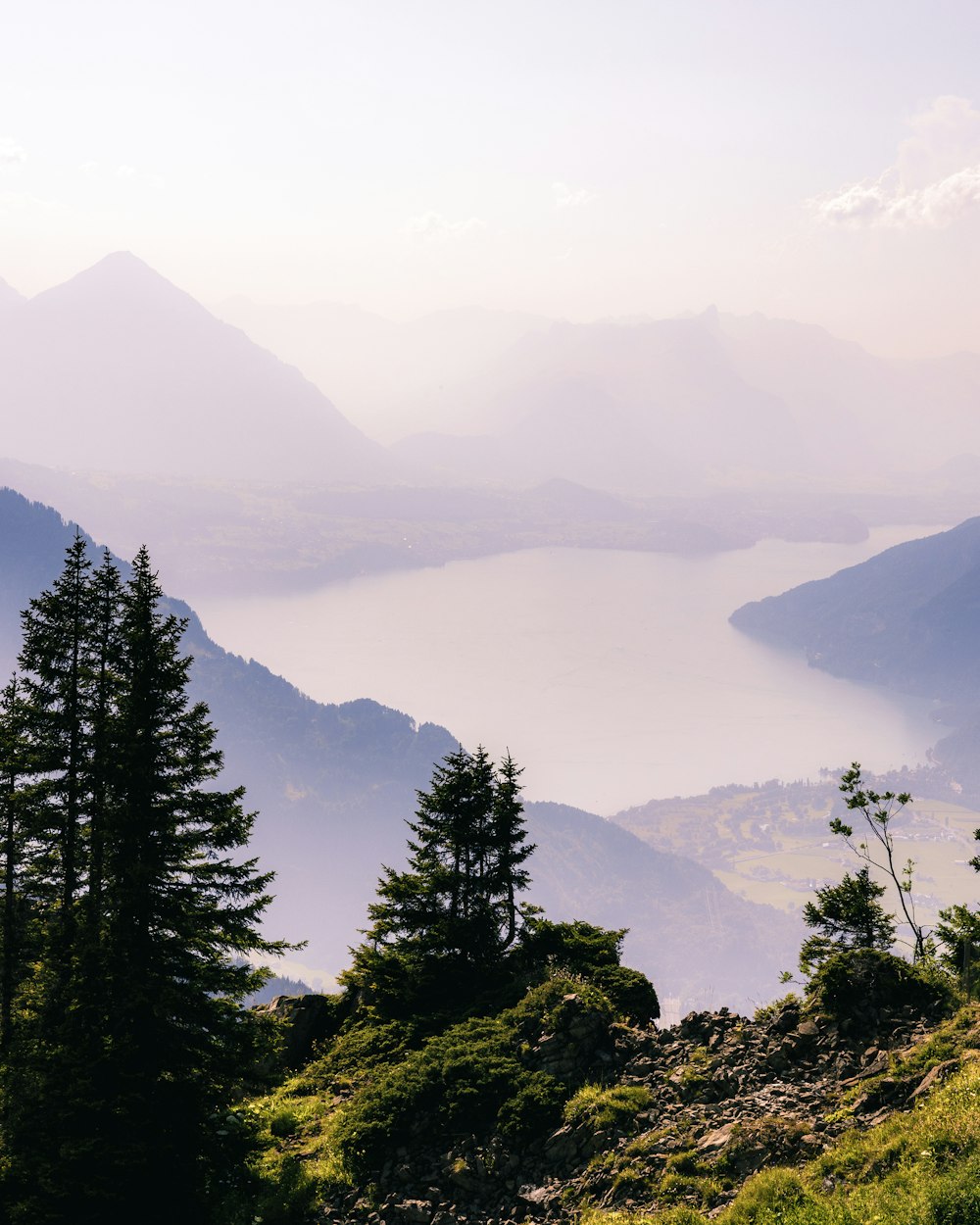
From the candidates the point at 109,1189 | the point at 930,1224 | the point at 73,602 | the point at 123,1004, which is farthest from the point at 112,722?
the point at 930,1224

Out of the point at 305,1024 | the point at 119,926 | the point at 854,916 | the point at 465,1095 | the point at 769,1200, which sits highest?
the point at 119,926

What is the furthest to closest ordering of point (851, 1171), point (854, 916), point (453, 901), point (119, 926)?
point (453, 901) < point (854, 916) < point (119, 926) < point (851, 1171)

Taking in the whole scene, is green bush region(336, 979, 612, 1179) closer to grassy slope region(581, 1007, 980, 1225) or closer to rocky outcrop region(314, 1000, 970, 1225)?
rocky outcrop region(314, 1000, 970, 1225)

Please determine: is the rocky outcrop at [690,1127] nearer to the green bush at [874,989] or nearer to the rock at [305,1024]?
the green bush at [874,989]

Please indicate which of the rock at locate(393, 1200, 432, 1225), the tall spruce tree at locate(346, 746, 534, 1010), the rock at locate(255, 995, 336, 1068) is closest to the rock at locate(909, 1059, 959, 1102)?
the rock at locate(393, 1200, 432, 1225)

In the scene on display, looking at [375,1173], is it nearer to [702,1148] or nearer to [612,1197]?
[612,1197]

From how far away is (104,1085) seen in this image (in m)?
24.0

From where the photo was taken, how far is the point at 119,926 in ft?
83.6

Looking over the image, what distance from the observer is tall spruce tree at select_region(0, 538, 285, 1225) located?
23203mm

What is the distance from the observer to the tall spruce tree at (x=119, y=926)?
23203mm

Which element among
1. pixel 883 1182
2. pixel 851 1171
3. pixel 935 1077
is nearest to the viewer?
pixel 883 1182

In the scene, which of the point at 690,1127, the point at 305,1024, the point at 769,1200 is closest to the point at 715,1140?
the point at 690,1127

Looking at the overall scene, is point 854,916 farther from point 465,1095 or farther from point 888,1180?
point 888,1180

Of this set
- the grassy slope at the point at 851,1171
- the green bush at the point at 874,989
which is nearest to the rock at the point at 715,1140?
the grassy slope at the point at 851,1171
